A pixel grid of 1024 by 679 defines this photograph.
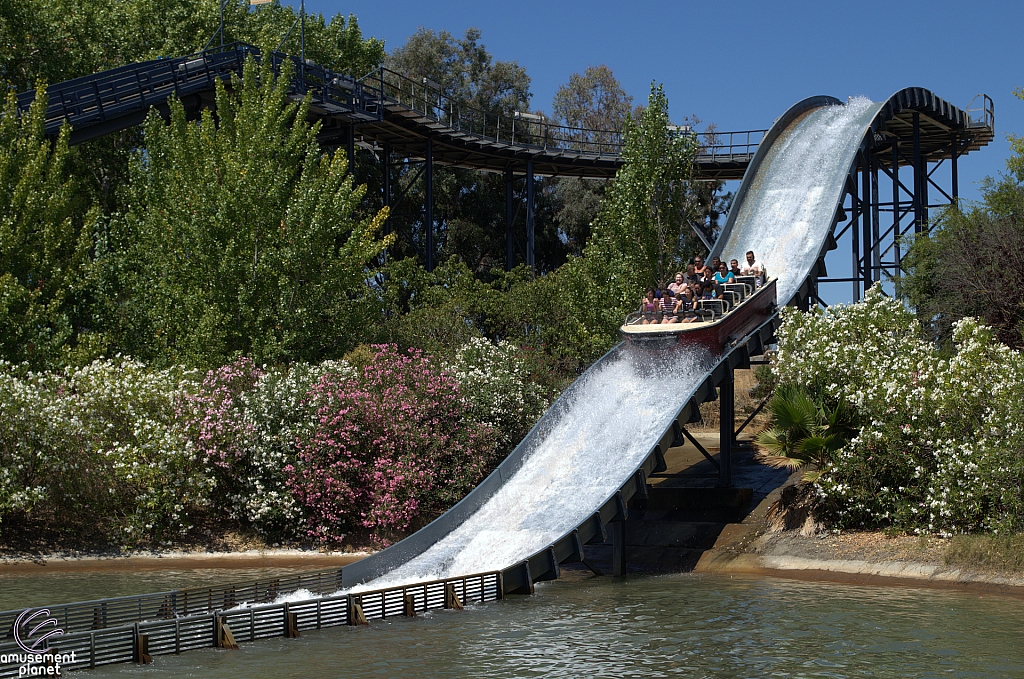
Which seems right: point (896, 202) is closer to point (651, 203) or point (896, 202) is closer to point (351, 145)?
point (651, 203)

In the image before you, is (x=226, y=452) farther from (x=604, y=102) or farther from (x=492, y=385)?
(x=604, y=102)

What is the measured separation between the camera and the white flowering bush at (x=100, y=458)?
2323 cm

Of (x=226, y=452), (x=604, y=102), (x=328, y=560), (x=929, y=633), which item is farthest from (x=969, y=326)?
(x=604, y=102)

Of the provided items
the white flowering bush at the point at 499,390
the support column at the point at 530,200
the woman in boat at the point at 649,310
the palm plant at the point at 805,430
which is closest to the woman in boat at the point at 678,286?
the woman in boat at the point at 649,310

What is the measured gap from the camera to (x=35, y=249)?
96.3ft

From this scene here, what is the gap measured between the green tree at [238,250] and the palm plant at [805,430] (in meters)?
12.5

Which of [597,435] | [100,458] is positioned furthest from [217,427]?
[597,435]

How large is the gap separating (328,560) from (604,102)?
52.9m

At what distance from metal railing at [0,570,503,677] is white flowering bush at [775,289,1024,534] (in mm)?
8234

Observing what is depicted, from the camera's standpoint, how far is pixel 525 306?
120 ft

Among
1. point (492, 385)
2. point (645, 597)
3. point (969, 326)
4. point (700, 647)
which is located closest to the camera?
point (700, 647)

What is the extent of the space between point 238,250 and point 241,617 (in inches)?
594

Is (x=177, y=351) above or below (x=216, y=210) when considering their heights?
below

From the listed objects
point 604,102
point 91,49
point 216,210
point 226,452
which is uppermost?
point 604,102
